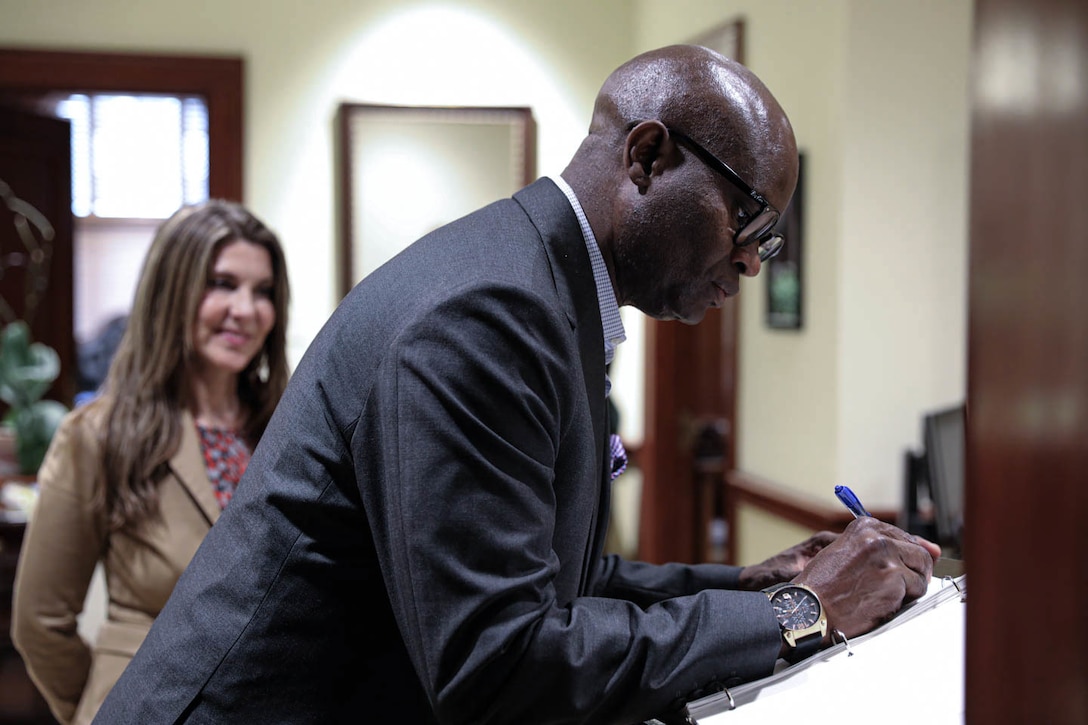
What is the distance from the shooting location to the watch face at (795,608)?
2.98ft

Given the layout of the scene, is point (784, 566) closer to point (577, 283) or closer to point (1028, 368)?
point (577, 283)

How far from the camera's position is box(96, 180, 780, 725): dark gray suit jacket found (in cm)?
82

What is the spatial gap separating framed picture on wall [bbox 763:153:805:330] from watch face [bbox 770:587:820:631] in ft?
7.16

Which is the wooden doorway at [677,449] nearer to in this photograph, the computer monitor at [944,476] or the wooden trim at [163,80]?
the computer monitor at [944,476]

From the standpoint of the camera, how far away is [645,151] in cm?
99

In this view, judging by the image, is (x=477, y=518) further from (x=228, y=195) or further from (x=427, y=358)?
(x=228, y=195)

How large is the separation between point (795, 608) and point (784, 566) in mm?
226

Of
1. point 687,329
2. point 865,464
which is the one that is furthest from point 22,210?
point 865,464

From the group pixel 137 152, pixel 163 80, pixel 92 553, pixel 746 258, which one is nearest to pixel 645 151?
pixel 746 258

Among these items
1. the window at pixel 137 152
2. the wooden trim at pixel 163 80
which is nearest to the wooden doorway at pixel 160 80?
the wooden trim at pixel 163 80

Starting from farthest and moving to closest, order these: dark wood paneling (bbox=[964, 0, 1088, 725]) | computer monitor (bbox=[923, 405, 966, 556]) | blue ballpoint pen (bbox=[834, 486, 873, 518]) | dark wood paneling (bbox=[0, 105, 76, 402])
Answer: dark wood paneling (bbox=[0, 105, 76, 402]), computer monitor (bbox=[923, 405, 966, 556]), blue ballpoint pen (bbox=[834, 486, 873, 518]), dark wood paneling (bbox=[964, 0, 1088, 725])

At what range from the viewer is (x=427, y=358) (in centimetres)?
83

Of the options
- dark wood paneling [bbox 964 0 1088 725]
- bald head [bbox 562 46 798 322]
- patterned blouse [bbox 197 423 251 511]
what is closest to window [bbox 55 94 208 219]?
patterned blouse [bbox 197 423 251 511]

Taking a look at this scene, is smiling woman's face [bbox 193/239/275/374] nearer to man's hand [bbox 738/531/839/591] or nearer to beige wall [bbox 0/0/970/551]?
man's hand [bbox 738/531/839/591]
